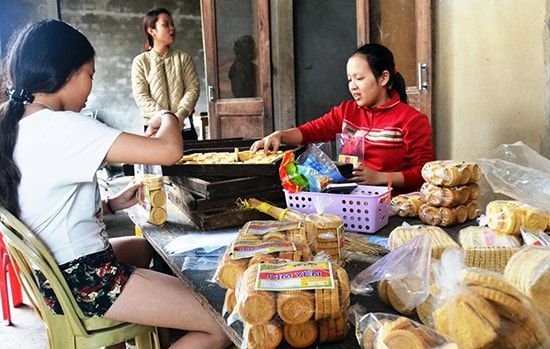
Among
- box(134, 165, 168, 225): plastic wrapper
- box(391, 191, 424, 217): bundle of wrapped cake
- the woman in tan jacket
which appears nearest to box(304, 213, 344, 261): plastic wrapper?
box(391, 191, 424, 217): bundle of wrapped cake

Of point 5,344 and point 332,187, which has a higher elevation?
point 332,187

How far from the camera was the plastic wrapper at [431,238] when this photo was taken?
1144mm

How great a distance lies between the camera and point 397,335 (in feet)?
2.27

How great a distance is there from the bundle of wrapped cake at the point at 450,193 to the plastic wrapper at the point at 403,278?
54 centimetres

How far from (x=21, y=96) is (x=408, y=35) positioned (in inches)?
113

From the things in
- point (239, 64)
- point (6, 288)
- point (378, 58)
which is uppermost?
point (239, 64)

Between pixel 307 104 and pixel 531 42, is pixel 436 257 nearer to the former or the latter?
pixel 531 42

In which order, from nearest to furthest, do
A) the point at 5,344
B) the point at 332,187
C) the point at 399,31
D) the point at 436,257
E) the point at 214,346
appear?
the point at 436,257, the point at 214,346, the point at 332,187, the point at 5,344, the point at 399,31

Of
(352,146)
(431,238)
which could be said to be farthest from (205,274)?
(352,146)

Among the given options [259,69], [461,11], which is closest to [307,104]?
[259,69]

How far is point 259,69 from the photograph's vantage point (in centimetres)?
516

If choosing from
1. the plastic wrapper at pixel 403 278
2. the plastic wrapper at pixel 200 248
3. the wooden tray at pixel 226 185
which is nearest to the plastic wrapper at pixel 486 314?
the plastic wrapper at pixel 403 278

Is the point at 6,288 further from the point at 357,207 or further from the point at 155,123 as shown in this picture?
the point at 357,207

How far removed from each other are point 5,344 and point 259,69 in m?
3.50
